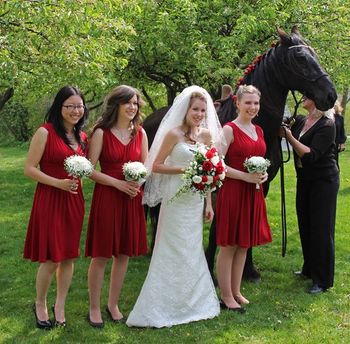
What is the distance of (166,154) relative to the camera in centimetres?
477

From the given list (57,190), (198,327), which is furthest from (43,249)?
(198,327)

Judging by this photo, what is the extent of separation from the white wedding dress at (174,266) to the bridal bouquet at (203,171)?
11.1 inches

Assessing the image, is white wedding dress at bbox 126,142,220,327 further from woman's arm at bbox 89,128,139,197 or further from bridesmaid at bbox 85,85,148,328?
woman's arm at bbox 89,128,139,197

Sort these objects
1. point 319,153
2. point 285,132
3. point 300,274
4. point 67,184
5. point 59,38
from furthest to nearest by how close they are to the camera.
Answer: point 59,38 → point 300,274 → point 285,132 → point 319,153 → point 67,184

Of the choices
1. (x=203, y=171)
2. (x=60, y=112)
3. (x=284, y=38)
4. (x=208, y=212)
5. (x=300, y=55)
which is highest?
(x=284, y=38)

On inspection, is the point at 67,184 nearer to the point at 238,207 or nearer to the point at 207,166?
the point at 207,166

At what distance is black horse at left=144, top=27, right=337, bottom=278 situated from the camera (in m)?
5.33

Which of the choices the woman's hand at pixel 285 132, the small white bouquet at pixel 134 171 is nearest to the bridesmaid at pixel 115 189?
the small white bouquet at pixel 134 171

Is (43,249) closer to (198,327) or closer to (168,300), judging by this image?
(168,300)

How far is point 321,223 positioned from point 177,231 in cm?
190

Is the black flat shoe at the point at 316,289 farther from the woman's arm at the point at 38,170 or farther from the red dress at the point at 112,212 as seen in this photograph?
the woman's arm at the point at 38,170

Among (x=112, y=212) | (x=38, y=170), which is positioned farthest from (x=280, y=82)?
(x=38, y=170)

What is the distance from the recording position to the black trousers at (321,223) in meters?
5.69

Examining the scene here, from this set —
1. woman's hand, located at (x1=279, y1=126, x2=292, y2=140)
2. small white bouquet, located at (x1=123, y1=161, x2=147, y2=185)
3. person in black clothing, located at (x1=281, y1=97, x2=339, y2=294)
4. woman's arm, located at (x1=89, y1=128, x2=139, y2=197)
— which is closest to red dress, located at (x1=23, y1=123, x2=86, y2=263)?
woman's arm, located at (x1=89, y1=128, x2=139, y2=197)
